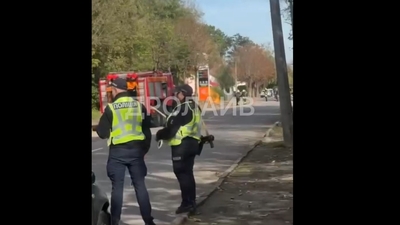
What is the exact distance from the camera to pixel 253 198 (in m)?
6.03

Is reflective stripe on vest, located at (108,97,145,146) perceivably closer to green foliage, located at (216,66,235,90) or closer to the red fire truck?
the red fire truck

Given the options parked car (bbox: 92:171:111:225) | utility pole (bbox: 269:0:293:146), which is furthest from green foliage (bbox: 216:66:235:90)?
parked car (bbox: 92:171:111:225)

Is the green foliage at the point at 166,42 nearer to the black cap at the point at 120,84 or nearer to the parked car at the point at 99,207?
the black cap at the point at 120,84

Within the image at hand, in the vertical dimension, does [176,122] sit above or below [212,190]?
above

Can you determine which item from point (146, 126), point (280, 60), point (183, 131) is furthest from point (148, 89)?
point (280, 60)

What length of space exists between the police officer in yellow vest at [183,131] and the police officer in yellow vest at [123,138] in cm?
42

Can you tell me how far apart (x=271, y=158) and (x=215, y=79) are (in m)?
4.49

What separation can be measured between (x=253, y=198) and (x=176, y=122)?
5.58 ft

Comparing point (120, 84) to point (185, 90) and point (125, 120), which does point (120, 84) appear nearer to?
point (125, 120)

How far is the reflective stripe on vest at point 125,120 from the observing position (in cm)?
417

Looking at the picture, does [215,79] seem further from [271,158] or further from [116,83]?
[271,158]

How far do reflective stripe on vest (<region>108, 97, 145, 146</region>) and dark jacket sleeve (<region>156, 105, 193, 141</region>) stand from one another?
0.50m

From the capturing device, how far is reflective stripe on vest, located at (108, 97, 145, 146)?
4168 mm
